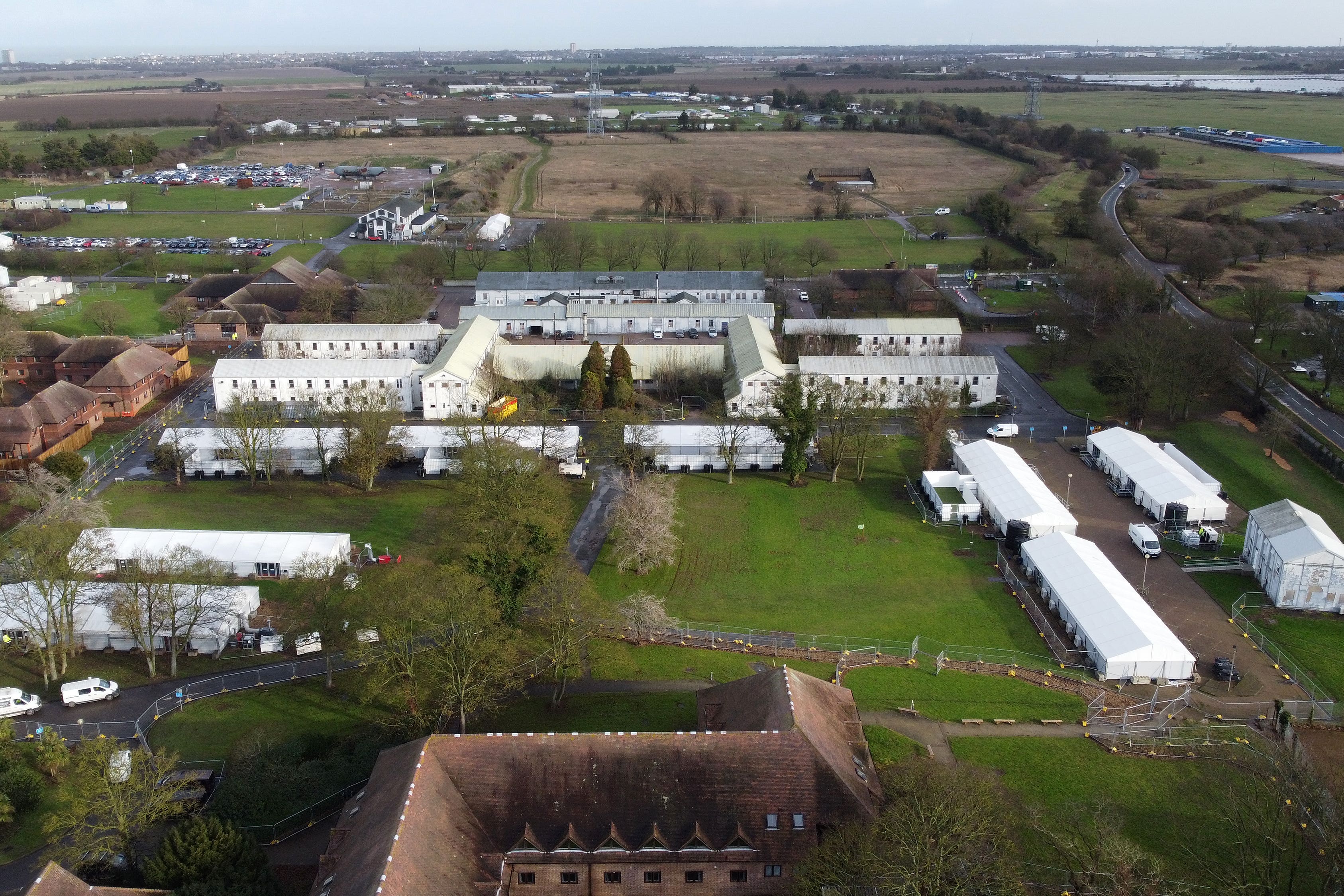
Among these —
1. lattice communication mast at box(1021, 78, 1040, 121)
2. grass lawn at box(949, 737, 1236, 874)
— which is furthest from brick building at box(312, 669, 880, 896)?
lattice communication mast at box(1021, 78, 1040, 121)

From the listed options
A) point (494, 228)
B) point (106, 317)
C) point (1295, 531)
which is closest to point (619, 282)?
point (494, 228)

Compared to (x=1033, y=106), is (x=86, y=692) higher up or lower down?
lower down

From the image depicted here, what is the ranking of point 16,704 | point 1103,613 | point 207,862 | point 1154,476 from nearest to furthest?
point 207,862 < point 16,704 < point 1103,613 < point 1154,476

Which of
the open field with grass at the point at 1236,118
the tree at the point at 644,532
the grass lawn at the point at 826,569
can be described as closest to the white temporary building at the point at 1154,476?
the grass lawn at the point at 826,569

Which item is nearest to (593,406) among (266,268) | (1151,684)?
(1151,684)

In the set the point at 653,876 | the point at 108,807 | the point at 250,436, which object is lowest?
A: the point at 653,876

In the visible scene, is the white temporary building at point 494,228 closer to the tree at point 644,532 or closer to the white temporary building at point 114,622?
the tree at point 644,532

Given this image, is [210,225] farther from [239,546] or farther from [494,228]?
[239,546]
